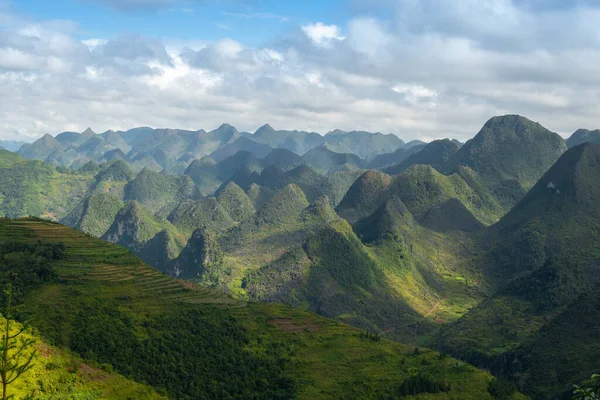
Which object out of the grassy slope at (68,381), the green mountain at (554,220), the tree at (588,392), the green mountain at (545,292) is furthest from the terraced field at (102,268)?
the green mountain at (554,220)

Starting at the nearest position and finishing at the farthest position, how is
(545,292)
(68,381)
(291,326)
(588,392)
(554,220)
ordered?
(588,392) < (68,381) < (291,326) < (545,292) < (554,220)

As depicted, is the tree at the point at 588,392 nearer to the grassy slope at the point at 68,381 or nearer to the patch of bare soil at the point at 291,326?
the grassy slope at the point at 68,381

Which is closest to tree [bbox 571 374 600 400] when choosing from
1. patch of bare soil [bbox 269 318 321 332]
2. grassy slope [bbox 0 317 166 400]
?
grassy slope [bbox 0 317 166 400]

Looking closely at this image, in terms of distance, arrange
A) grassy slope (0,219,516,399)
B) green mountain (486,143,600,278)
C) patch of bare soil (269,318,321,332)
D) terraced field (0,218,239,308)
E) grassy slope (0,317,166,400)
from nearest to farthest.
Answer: grassy slope (0,317,166,400), grassy slope (0,219,516,399), terraced field (0,218,239,308), patch of bare soil (269,318,321,332), green mountain (486,143,600,278)

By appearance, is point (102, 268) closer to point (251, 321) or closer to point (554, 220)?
point (251, 321)

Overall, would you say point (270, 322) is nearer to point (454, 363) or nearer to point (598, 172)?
point (454, 363)

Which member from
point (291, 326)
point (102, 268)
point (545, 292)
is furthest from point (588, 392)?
point (545, 292)

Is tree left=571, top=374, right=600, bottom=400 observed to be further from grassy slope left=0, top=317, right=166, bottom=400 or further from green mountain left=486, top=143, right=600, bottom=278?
green mountain left=486, top=143, right=600, bottom=278

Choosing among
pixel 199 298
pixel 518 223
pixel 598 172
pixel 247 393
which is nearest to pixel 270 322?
pixel 199 298
